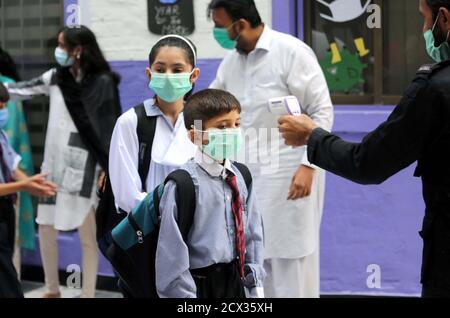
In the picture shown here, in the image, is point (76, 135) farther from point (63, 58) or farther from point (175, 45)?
point (175, 45)

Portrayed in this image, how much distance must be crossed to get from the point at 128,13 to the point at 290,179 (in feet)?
4.55

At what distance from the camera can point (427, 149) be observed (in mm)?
2330

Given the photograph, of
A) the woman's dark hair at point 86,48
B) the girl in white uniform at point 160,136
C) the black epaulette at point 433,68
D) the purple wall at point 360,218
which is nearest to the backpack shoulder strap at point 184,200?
the girl in white uniform at point 160,136

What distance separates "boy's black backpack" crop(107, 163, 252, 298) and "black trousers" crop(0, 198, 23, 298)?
1.04 m

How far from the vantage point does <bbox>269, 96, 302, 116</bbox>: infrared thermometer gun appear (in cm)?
283

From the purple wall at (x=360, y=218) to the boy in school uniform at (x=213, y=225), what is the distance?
68.3 inches

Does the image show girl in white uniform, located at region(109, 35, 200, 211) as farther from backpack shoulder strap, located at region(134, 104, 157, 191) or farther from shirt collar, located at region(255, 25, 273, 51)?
shirt collar, located at region(255, 25, 273, 51)

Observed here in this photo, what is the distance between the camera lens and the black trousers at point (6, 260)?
3.56 meters

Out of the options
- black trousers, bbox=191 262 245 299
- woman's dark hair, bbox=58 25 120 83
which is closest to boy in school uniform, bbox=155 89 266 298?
black trousers, bbox=191 262 245 299

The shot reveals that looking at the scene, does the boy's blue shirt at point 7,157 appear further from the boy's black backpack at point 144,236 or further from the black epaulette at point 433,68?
the black epaulette at point 433,68
